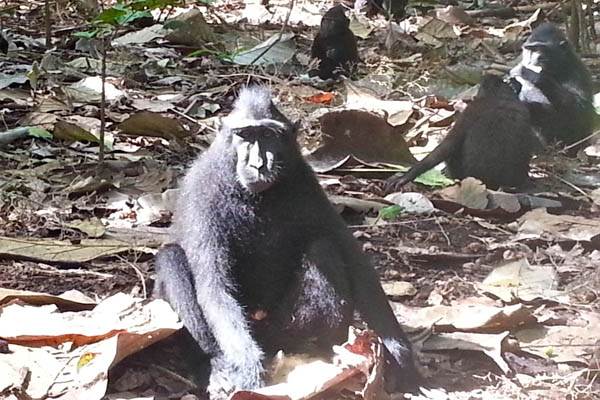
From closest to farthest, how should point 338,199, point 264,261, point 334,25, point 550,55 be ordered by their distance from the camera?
point 264,261, point 338,199, point 550,55, point 334,25

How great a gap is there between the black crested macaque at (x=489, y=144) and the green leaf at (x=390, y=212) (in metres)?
0.70

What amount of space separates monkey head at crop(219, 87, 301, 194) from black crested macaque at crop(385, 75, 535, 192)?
99.2 inches

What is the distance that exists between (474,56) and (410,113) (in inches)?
109

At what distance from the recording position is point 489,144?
6.86m

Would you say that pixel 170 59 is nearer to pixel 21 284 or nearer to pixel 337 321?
pixel 21 284

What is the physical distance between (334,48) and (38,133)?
341cm

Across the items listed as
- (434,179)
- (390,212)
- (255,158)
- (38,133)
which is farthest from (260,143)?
(38,133)

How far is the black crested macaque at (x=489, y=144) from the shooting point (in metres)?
6.82

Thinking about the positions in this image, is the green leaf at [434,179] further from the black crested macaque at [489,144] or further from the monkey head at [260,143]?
the monkey head at [260,143]

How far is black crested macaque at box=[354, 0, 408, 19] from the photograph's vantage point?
481 inches

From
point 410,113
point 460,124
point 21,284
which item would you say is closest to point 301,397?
point 21,284

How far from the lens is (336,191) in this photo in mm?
6324

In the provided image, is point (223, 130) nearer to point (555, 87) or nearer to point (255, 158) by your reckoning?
point (255, 158)

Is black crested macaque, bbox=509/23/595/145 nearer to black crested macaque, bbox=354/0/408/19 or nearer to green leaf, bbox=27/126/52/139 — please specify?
green leaf, bbox=27/126/52/139
